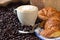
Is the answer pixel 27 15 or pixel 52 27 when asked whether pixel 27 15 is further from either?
pixel 52 27

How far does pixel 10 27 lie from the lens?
28.0 inches

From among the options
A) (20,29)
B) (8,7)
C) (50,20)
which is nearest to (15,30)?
(20,29)

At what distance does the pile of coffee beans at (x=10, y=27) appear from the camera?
64cm

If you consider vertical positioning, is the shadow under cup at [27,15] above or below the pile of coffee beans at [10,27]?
above

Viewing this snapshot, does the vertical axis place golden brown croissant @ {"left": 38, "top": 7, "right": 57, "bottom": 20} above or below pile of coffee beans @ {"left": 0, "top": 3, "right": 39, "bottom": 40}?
above

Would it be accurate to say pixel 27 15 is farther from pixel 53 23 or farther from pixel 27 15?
pixel 53 23

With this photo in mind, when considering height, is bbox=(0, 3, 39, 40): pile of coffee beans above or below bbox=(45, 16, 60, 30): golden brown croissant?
below

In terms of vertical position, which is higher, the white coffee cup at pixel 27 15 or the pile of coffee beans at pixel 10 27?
the white coffee cup at pixel 27 15

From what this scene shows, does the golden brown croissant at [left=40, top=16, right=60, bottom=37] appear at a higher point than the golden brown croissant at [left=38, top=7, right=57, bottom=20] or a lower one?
lower

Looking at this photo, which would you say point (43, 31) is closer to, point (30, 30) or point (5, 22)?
point (30, 30)

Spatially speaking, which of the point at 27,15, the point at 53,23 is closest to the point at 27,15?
the point at 27,15

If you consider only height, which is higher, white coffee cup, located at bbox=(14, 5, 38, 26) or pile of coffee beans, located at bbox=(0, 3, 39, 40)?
white coffee cup, located at bbox=(14, 5, 38, 26)

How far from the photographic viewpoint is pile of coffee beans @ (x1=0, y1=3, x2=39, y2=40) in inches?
25.1

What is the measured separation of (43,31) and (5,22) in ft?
0.61
